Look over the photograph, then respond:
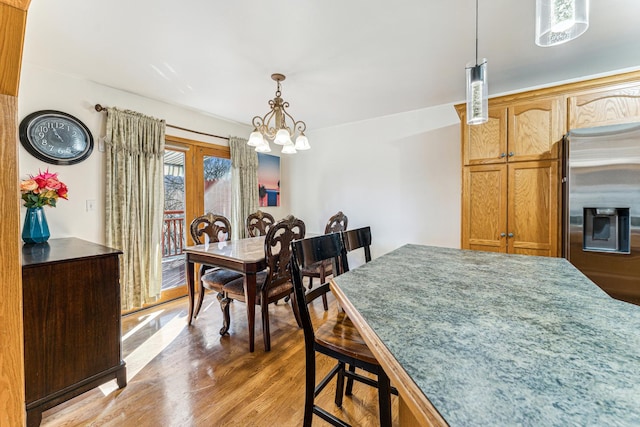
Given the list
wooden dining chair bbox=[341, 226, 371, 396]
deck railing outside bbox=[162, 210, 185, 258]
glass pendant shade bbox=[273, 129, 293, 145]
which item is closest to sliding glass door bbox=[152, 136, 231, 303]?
deck railing outside bbox=[162, 210, 185, 258]

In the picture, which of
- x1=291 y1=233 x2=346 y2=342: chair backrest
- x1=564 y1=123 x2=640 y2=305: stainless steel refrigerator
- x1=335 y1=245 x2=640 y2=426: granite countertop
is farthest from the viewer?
x1=564 y1=123 x2=640 y2=305: stainless steel refrigerator

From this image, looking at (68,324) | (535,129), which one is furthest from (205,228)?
(535,129)

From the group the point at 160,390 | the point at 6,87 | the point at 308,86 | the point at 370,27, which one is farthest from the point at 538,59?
the point at 160,390

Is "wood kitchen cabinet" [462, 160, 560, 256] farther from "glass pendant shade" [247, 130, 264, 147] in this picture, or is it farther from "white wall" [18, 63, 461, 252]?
"glass pendant shade" [247, 130, 264, 147]

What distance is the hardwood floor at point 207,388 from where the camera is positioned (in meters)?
1.53

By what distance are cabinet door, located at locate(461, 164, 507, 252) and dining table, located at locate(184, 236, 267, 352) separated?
198 cm

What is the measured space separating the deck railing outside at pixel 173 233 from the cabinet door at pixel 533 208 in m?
3.65

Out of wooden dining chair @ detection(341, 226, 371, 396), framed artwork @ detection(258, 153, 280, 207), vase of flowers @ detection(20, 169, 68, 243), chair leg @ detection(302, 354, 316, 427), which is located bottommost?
chair leg @ detection(302, 354, 316, 427)

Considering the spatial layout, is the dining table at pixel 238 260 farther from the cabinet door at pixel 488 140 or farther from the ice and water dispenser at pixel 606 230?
the ice and water dispenser at pixel 606 230

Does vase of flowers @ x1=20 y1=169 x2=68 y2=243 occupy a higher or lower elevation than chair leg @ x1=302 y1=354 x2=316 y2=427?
higher

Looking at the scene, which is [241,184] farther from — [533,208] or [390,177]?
[533,208]

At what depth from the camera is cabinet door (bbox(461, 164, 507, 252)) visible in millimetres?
2473

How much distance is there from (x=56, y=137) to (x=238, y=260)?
2025mm

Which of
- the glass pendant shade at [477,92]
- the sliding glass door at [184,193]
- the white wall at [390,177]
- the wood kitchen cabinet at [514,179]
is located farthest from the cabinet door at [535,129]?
the sliding glass door at [184,193]
